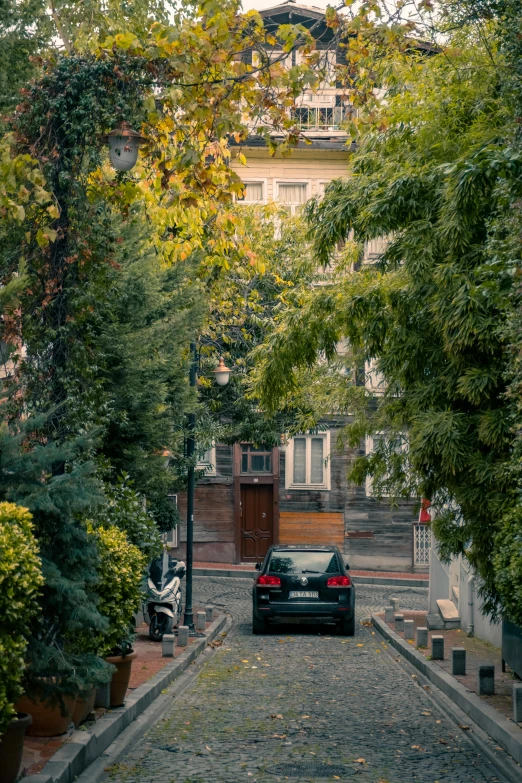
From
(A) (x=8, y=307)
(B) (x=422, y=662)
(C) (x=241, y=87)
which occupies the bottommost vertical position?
(B) (x=422, y=662)

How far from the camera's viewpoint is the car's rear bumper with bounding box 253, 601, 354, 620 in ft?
→ 61.3

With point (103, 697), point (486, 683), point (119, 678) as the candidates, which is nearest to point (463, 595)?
point (486, 683)

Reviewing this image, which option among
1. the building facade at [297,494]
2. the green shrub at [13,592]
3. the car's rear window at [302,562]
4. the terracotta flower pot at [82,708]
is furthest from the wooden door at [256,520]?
the green shrub at [13,592]

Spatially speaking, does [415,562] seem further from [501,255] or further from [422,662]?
[501,255]

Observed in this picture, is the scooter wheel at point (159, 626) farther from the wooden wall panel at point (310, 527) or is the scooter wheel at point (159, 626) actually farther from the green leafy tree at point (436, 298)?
the wooden wall panel at point (310, 527)

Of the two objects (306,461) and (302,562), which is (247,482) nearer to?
(306,461)

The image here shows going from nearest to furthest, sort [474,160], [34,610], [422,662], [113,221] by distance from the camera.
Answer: [34,610] → [474,160] → [113,221] → [422,662]

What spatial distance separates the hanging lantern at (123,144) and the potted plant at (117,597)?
3643 millimetres

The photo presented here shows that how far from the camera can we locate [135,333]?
13.8 meters

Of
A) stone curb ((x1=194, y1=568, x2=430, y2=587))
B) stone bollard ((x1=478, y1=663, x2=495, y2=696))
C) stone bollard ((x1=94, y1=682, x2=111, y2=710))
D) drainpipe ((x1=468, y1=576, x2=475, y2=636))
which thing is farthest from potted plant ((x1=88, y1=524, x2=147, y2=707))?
stone curb ((x1=194, y1=568, x2=430, y2=587))

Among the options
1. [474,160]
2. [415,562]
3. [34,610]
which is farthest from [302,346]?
[415,562]

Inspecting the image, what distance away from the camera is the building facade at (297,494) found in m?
34.9

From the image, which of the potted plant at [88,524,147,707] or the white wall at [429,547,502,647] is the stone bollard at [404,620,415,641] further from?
the potted plant at [88,524,147,707]

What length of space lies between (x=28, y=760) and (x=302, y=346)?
32.4ft
